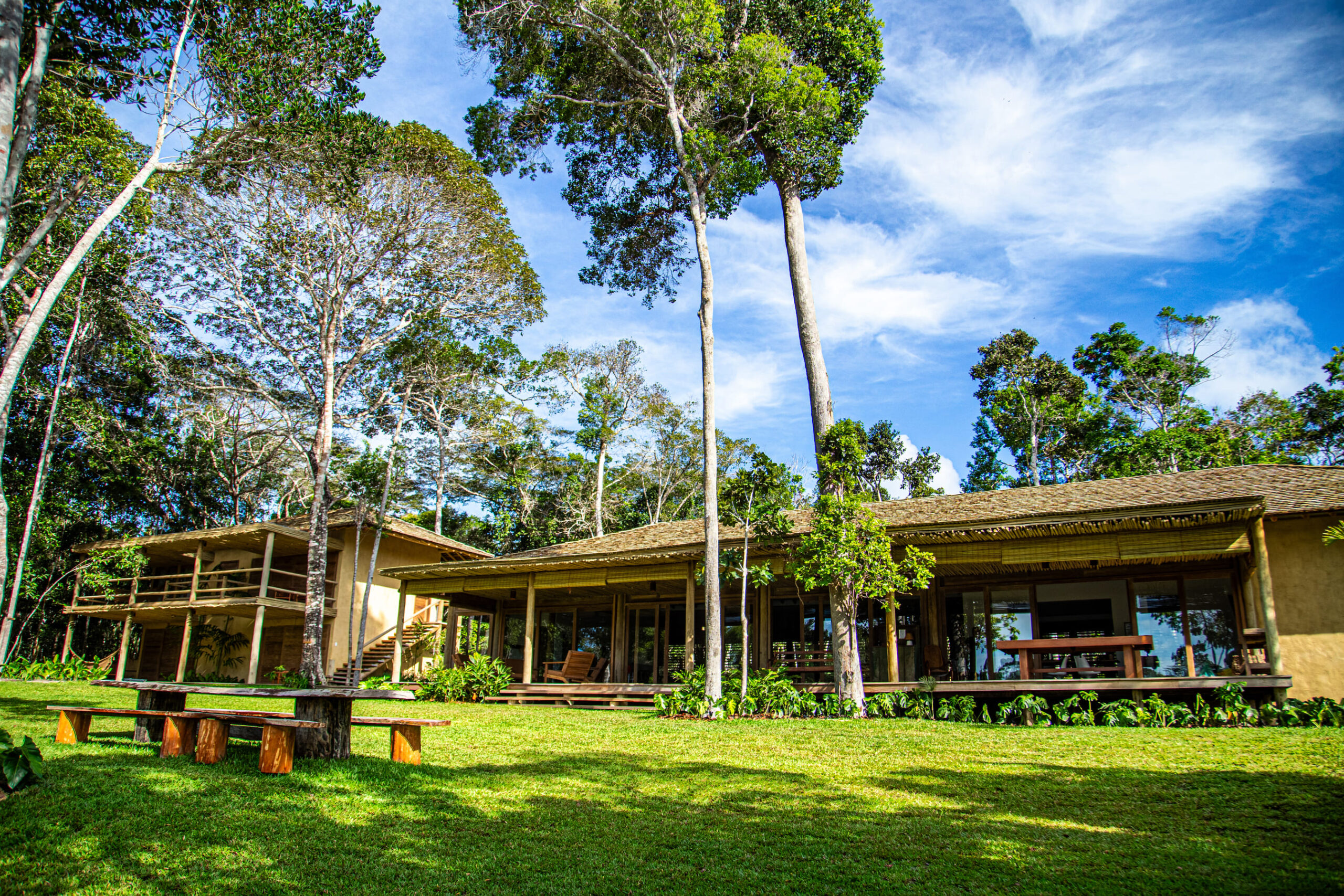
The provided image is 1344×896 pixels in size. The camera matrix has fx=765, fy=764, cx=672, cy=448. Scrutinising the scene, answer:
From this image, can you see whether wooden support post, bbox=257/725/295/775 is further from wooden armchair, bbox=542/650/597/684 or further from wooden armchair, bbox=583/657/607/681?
wooden armchair, bbox=583/657/607/681

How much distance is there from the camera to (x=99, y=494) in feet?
82.8

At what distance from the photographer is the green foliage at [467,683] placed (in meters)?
15.0

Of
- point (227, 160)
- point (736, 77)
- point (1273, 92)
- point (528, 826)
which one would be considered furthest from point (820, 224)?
point (528, 826)

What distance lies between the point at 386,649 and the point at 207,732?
1758 centimetres

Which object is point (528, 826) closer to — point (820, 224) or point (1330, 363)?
Result: point (820, 224)

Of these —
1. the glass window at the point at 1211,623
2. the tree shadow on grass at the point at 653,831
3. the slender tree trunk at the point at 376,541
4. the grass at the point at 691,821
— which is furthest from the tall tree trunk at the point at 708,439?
the slender tree trunk at the point at 376,541

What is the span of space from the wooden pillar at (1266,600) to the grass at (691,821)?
9.20 ft

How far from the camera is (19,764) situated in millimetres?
4094

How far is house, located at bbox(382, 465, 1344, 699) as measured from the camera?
10.7 metres

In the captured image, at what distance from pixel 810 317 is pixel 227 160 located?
10675 mm

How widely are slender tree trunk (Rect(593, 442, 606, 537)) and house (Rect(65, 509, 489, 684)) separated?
635cm

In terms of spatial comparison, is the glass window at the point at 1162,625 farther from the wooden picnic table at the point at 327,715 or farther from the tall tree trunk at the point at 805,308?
the wooden picnic table at the point at 327,715

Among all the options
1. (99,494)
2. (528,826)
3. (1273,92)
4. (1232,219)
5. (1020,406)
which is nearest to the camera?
(528,826)

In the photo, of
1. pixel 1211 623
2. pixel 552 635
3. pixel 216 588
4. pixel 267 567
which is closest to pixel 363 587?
pixel 267 567
